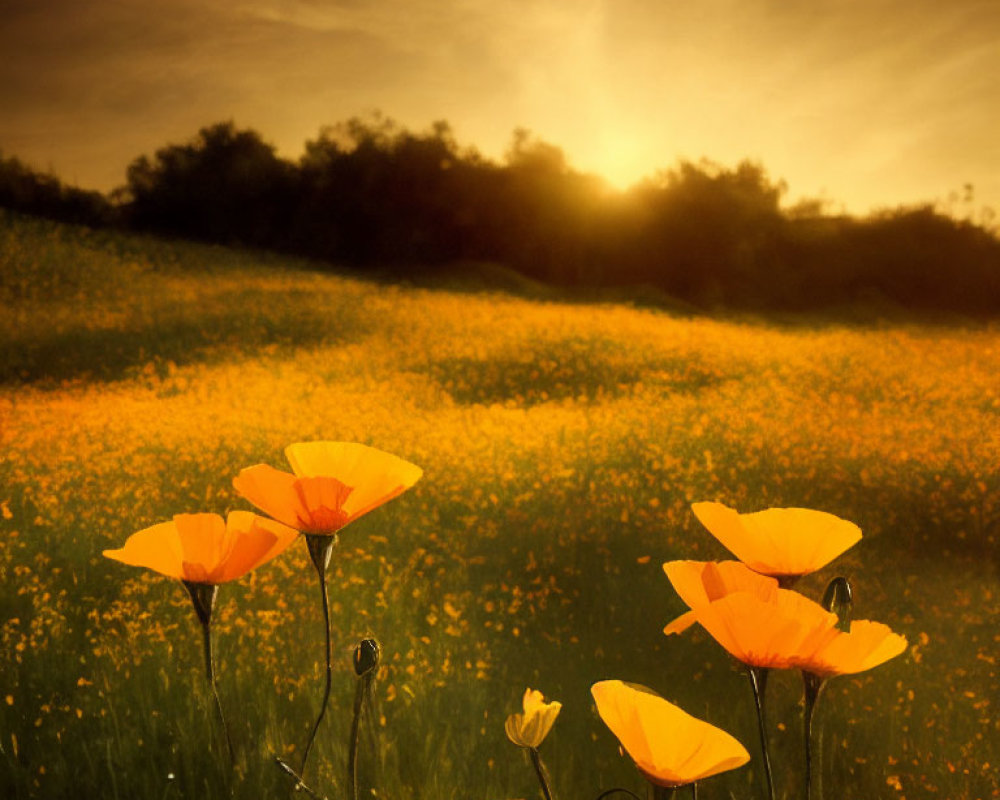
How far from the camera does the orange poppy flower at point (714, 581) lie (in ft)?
2.74

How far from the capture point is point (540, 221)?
861 inches

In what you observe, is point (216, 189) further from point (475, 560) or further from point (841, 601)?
point (841, 601)

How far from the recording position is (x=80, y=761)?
239 centimetres

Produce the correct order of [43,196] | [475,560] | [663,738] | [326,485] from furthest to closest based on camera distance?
1. [43,196]
2. [475,560]
3. [326,485]
4. [663,738]

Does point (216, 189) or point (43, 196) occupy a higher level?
point (216, 189)

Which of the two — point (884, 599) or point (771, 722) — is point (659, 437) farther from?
point (771, 722)

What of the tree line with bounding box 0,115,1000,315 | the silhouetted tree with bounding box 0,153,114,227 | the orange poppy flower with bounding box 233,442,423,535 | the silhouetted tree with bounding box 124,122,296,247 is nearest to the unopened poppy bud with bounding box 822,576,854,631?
the orange poppy flower with bounding box 233,442,423,535

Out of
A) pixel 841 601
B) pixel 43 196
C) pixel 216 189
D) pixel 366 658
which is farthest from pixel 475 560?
pixel 43 196

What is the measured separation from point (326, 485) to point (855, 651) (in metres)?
0.61

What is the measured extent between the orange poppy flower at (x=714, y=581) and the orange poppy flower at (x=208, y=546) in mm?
510

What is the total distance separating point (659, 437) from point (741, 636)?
6.33 meters

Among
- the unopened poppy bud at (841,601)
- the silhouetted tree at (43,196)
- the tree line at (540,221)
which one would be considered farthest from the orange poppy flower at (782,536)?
the silhouetted tree at (43,196)

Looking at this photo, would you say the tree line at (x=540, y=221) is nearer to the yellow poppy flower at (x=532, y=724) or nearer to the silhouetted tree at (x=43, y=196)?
the silhouetted tree at (x=43, y=196)

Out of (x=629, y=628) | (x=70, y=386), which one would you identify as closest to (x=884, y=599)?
(x=629, y=628)
